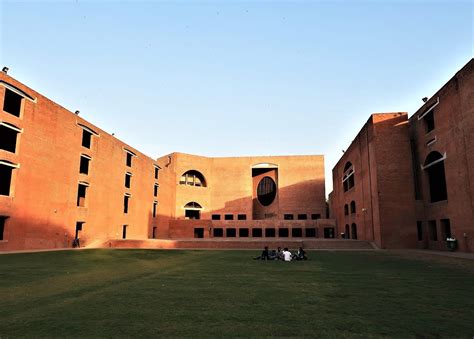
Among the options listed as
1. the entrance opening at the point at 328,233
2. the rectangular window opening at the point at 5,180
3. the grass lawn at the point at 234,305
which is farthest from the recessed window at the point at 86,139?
the entrance opening at the point at 328,233

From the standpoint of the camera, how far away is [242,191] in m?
53.8

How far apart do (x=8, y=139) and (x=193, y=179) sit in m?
34.2

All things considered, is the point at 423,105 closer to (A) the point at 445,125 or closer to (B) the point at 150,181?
(A) the point at 445,125

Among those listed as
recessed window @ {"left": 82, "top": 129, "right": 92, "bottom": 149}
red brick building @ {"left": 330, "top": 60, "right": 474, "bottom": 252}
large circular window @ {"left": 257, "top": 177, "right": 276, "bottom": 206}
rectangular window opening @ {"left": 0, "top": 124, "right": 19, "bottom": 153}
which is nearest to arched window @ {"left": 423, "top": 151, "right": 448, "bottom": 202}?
red brick building @ {"left": 330, "top": 60, "right": 474, "bottom": 252}

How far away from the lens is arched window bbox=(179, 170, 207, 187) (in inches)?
2127

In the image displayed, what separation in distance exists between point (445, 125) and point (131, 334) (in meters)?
24.5

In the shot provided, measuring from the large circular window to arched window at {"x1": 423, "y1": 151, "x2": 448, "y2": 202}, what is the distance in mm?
32650

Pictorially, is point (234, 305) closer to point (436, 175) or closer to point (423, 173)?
point (436, 175)

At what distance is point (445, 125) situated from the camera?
21953 millimetres

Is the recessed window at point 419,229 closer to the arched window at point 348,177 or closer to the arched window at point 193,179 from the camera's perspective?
the arched window at point 348,177

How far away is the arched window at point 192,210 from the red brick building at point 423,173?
2910 centimetres

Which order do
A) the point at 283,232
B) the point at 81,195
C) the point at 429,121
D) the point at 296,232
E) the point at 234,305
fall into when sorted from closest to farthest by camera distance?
the point at 234,305
the point at 429,121
the point at 81,195
the point at 296,232
the point at 283,232

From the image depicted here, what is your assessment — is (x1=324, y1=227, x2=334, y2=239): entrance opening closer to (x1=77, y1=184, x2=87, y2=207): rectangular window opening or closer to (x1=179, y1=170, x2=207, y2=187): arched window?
(x1=179, y1=170, x2=207, y2=187): arched window

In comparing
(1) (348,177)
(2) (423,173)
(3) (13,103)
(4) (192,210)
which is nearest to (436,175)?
(2) (423,173)
